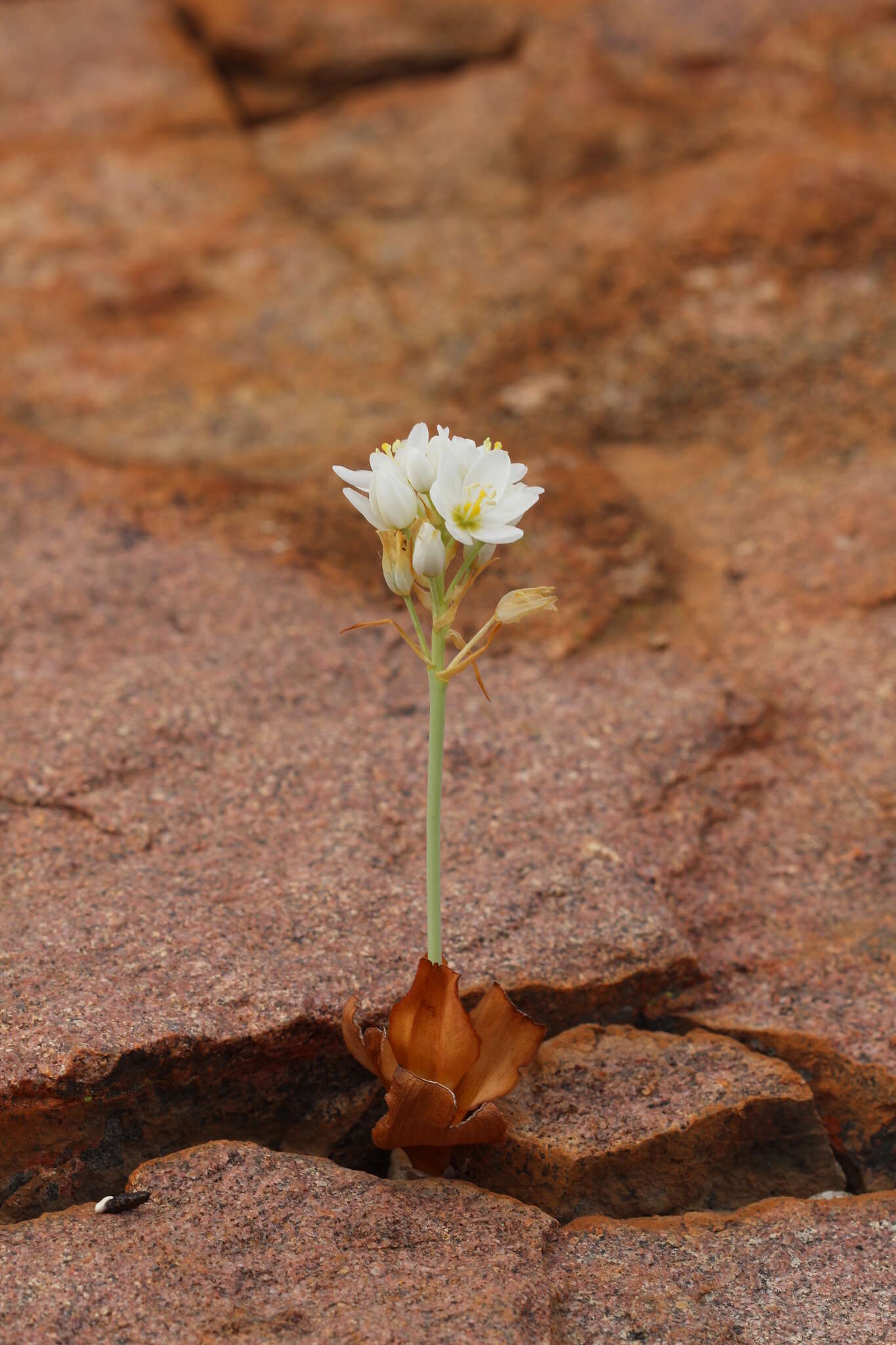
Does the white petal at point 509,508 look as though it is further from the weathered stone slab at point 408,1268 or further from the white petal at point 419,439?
the weathered stone slab at point 408,1268

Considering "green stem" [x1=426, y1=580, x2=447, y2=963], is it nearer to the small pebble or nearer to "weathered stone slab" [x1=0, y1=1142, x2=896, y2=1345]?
"weathered stone slab" [x1=0, y1=1142, x2=896, y2=1345]

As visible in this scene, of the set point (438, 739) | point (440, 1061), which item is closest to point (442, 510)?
point (438, 739)

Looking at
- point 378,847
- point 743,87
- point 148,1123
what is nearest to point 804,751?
point 378,847

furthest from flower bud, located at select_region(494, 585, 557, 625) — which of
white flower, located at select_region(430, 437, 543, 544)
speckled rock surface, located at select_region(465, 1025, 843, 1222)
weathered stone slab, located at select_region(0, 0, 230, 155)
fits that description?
weathered stone slab, located at select_region(0, 0, 230, 155)

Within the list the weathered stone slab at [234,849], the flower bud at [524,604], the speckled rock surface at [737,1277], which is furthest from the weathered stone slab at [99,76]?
the speckled rock surface at [737,1277]

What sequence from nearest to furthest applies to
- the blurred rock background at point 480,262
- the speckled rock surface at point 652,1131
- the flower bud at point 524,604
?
the flower bud at point 524,604, the speckled rock surface at point 652,1131, the blurred rock background at point 480,262

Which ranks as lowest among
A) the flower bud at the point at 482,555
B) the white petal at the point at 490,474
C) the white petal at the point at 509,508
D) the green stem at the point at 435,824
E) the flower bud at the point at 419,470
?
the green stem at the point at 435,824
